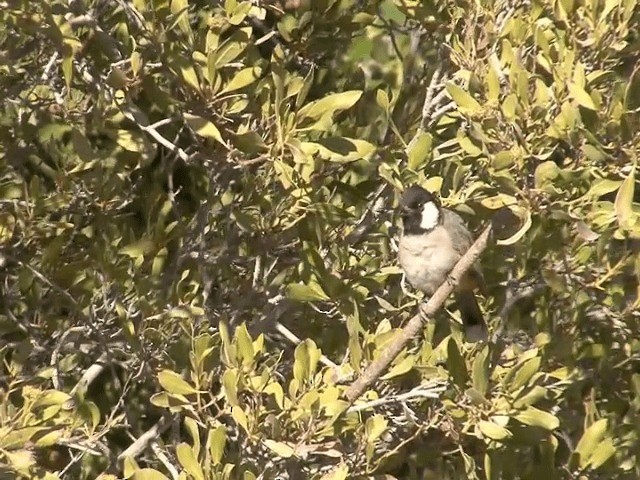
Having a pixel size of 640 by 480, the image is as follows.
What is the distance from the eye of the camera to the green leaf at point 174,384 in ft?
7.52

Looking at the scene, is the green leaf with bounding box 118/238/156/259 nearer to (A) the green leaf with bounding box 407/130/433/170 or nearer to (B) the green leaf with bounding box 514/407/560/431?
(A) the green leaf with bounding box 407/130/433/170

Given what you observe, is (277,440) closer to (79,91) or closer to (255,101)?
(255,101)

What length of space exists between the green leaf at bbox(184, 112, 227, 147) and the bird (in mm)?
507

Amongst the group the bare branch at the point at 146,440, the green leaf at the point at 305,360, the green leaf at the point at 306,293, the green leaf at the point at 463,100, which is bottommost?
the bare branch at the point at 146,440

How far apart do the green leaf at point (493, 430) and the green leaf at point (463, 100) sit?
24.2 inches

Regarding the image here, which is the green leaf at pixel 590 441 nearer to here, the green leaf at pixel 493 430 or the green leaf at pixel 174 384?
the green leaf at pixel 493 430

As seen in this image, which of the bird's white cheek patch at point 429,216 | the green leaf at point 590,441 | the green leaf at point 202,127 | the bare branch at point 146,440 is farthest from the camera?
the bird's white cheek patch at point 429,216

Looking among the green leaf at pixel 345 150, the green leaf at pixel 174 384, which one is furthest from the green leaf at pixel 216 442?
the green leaf at pixel 345 150

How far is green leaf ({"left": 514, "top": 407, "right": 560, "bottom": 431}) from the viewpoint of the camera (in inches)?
93.2

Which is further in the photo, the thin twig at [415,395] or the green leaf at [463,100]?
the thin twig at [415,395]

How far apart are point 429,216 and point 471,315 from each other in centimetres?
43

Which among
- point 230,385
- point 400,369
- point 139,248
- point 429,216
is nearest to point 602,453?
point 400,369

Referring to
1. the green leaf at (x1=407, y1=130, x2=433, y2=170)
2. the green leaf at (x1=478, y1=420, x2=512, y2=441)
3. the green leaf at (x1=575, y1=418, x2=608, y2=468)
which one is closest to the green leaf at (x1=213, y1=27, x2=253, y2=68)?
the green leaf at (x1=407, y1=130, x2=433, y2=170)

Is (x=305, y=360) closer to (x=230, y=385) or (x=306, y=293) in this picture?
(x=230, y=385)
